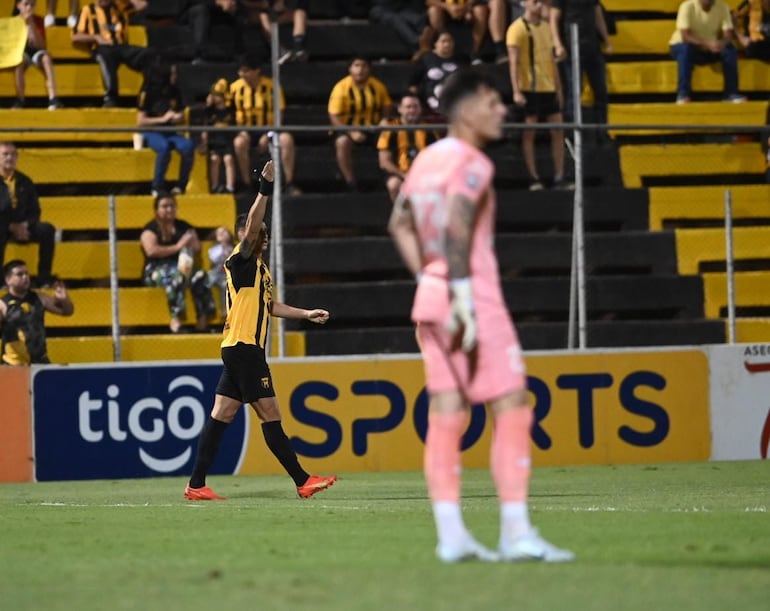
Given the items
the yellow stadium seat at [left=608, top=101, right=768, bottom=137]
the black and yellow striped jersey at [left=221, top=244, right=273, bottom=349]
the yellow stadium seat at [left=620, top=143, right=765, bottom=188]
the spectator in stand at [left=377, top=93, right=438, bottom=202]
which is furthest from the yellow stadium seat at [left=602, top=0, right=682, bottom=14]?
the black and yellow striped jersey at [left=221, top=244, right=273, bottom=349]

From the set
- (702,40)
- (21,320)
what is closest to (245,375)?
(21,320)

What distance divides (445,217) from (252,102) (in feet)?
40.3

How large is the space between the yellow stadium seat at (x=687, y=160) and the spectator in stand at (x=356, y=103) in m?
3.04

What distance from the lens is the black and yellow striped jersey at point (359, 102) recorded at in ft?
63.7

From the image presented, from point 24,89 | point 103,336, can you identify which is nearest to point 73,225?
point 103,336

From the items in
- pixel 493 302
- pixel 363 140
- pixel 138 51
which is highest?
pixel 138 51

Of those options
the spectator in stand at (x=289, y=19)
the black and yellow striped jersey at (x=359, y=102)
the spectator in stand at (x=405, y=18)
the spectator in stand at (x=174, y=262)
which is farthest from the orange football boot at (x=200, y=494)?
the spectator in stand at (x=405, y=18)

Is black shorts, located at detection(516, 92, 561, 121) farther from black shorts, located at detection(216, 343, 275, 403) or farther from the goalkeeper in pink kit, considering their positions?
the goalkeeper in pink kit

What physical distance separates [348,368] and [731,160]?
619 centimetres

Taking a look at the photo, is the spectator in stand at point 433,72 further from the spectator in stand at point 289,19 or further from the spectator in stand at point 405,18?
the spectator in stand at point 289,19

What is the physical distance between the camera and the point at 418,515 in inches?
415

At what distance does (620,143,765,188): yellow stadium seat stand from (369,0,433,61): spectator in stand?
10.2 ft

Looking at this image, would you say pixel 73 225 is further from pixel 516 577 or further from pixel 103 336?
pixel 516 577

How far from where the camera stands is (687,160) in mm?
19984
